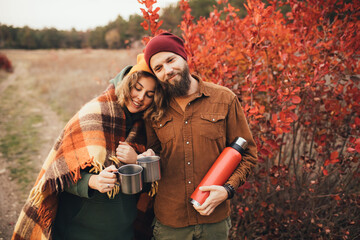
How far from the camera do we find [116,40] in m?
21.3

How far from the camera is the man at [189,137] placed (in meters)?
1.77

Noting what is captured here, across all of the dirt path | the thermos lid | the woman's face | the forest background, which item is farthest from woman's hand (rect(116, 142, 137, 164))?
the dirt path

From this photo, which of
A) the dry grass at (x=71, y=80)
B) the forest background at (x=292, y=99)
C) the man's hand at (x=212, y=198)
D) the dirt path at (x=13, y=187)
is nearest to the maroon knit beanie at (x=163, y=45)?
the forest background at (x=292, y=99)

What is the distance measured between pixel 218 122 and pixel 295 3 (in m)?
1.84

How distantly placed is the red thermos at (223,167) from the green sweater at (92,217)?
2.32 feet

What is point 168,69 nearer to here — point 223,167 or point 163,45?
point 163,45

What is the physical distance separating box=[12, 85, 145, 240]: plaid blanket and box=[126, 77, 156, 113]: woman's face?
0.15 meters

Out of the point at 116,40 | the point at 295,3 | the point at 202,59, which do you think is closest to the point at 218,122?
the point at 202,59

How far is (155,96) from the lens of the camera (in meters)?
1.87

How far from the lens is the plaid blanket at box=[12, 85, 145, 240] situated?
5.80 feet

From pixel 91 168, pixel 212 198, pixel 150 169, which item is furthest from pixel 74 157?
pixel 212 198

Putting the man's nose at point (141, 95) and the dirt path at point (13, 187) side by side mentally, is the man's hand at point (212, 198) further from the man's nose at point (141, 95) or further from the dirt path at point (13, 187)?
the dirt path at point (13, 187)

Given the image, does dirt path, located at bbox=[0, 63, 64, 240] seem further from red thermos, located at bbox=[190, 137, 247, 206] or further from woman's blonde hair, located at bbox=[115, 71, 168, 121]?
red thermos, located at bbox=[190, 137, 247, 206]

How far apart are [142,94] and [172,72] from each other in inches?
12.6
